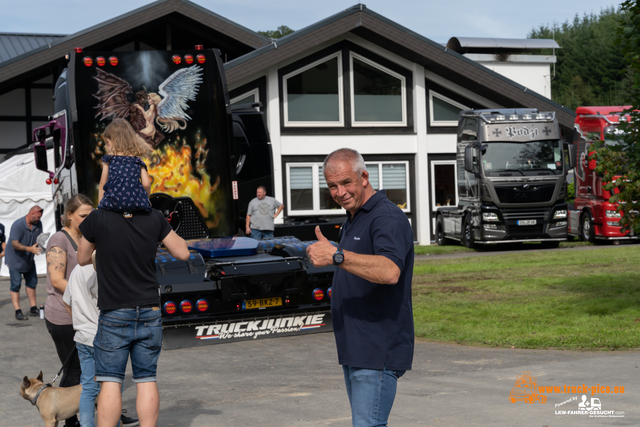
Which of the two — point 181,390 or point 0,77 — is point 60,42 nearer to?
point 0,77

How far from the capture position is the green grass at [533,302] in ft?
28.8

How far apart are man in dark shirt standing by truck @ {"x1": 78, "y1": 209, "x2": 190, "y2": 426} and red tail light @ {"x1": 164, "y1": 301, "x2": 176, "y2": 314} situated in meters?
3.93

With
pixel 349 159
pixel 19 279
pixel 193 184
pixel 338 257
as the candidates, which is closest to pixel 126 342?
pixel 338 257

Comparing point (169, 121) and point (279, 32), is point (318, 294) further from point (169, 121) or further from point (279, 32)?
point (279, 32)

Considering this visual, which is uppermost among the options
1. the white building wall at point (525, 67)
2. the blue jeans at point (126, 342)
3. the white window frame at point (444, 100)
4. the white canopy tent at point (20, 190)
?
the white building wall at point (525, 67)

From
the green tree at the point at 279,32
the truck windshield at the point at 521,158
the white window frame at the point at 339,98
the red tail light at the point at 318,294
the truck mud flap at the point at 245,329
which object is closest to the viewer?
the truck mud flap at the point at 245,329

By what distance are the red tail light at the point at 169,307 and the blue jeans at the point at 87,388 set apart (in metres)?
3.40

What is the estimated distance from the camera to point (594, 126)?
2248 cm

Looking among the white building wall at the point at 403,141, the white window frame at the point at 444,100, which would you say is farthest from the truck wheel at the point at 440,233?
the white window frame at the point at 444,100

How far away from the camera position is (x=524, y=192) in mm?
20969

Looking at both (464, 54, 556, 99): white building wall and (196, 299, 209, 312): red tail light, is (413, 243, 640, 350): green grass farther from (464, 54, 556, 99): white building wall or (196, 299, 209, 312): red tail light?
(464, 54, 556, 99): white building wall

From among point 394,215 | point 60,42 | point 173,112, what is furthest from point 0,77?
point 394,215

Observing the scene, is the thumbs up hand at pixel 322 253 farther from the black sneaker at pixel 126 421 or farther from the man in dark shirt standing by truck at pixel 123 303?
the black sneaker at pixel 126 421

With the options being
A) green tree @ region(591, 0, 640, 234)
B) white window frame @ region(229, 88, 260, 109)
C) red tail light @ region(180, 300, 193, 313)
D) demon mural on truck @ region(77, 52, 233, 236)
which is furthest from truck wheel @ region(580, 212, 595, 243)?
red tail light @ region(180, 300, 193, 313)
